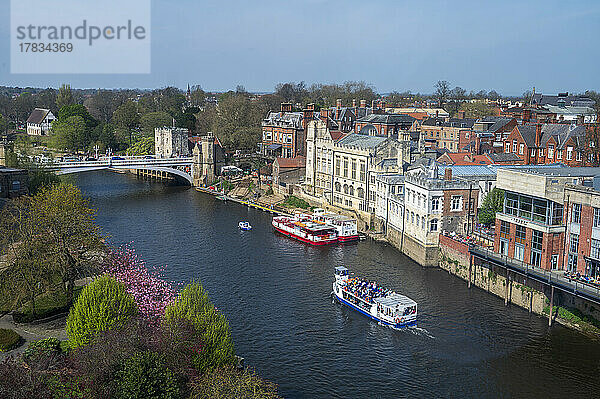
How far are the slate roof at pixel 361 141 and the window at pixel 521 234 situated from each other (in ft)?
95.8

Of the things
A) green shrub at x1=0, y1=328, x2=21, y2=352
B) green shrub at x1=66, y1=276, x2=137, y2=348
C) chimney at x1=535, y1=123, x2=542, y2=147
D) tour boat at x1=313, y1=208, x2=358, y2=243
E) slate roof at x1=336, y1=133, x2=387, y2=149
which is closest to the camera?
green shrub at x1=66, y1=276, x2=137, y2=348

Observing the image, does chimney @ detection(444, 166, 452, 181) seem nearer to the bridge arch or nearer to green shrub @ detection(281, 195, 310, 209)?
green shrub @ detection(281, 195, 310, 209)

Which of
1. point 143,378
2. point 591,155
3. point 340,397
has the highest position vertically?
point 591,155

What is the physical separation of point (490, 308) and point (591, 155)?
116ft

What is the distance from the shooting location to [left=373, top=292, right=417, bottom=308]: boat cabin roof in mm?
45844

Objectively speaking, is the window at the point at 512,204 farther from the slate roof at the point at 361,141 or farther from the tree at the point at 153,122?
the tree at the point at 153,122

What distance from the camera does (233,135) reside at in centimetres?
12062

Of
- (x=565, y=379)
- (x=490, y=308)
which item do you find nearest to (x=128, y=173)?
(x=490, y=308)

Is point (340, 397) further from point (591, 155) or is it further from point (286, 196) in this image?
point (286, 196)

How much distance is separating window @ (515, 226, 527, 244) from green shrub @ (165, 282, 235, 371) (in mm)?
26670

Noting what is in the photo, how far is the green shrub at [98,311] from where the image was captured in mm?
32406

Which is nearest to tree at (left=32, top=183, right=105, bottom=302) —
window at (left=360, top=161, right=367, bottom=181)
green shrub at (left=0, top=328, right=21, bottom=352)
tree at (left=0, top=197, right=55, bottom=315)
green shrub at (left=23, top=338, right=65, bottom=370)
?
tree at (left=0, top=197, right=55, bottom=315)

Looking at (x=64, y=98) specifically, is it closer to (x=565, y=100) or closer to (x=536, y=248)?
(x=565, y=100)

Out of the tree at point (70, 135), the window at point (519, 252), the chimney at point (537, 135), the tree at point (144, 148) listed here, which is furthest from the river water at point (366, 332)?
the tree at point (70, 135)
